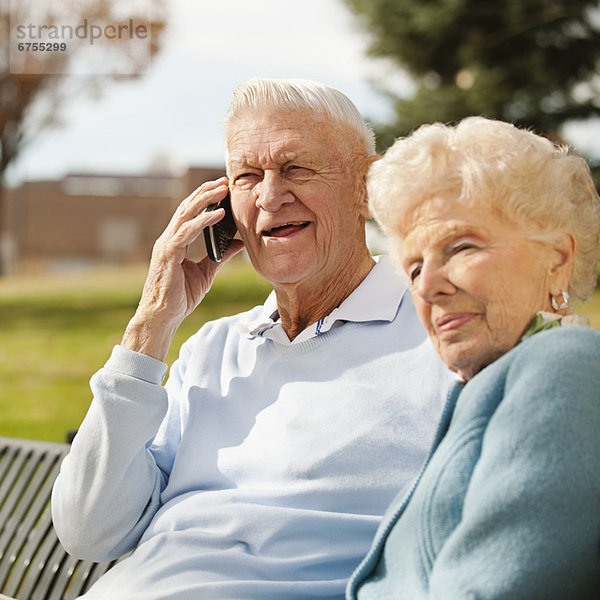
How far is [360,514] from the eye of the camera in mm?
1868

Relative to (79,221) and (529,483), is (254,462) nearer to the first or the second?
(529,483)

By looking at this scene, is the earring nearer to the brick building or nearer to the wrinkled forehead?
the wrinkled forehead

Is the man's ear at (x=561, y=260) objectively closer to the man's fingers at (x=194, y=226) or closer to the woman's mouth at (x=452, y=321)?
the woman's mouth at (x=452, y=321)

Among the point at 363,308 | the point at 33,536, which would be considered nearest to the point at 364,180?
the point at 363,308

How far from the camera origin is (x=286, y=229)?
217 centimetres

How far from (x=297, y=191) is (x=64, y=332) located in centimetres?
921

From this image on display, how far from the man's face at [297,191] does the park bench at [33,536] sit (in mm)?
1301

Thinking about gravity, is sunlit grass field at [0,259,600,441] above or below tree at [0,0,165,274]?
below

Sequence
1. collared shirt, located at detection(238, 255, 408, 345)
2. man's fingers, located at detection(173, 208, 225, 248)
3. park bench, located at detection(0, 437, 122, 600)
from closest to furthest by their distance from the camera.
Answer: collared shirt, located at detection(238, 255, 408, 345) < man's fingers, located at detection(173, 208, 225, 248) < park bench, located at detection(0, 437, 122, 600)

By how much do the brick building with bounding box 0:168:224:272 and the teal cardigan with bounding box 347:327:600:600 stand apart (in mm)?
27579

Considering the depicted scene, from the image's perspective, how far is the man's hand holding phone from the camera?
2113 millimetres

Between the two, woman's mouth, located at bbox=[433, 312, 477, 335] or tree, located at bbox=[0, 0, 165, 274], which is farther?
tree, located at bbox=[0, 0, 165, 274]

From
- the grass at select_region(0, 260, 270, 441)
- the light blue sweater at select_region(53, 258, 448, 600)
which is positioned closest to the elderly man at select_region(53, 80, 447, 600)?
the light blue sweater at select_region(53, 258, 448, 600)

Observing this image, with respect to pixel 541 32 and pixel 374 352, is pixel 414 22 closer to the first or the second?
pixel 541 32
